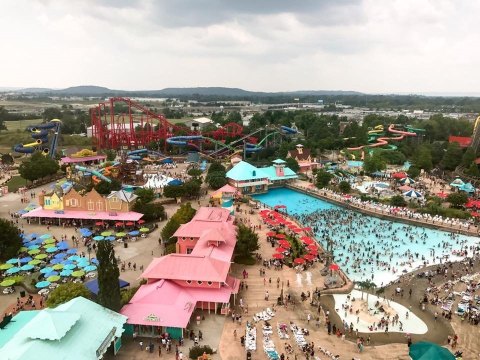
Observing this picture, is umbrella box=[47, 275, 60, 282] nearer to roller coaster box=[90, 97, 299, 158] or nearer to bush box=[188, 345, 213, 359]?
bush box=[188, 345, 213, 359]

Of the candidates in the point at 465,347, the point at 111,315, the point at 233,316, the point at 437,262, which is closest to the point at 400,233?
the point at 437,262

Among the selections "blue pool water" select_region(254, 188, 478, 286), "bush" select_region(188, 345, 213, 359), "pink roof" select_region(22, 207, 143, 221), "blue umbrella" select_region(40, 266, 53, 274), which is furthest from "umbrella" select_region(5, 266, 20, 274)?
"blue pool water" select_region(254, 188, 478, 286)

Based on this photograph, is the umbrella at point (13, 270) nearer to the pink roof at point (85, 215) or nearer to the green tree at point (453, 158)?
the pink roof at point (85, 215)

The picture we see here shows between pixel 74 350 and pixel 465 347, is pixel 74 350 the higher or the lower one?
the higher one

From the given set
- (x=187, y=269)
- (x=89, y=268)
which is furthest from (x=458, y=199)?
(x=89, y=268)

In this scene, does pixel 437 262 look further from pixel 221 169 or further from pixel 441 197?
pixel 221 169

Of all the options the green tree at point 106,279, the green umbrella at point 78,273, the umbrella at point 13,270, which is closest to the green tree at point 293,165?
the green umbrella at point 78,273
